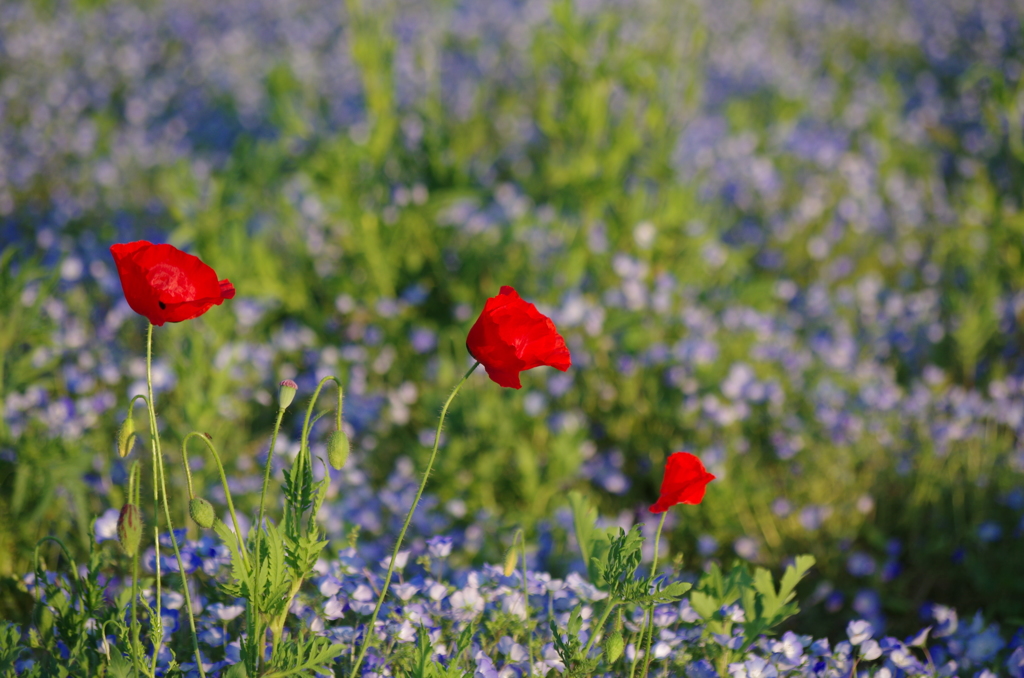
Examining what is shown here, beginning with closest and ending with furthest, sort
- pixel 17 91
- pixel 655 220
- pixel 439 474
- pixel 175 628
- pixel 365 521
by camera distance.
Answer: pixel 175 628
pixel 365 521
pixel 439 474
pixel 655 220
pixel 17 91

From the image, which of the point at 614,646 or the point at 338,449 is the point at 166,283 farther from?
the point at 614,646

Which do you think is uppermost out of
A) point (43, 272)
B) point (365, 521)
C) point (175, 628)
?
point (43, 272)

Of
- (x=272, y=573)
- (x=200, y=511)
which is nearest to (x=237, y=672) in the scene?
(x=272, y=573)

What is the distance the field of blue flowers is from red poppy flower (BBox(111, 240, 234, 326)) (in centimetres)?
26

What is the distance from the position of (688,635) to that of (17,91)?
5141mm

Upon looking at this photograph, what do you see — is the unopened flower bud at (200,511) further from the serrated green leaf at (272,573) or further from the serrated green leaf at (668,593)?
the serrated green leaf at (668,593)

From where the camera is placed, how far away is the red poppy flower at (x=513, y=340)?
3.90ft

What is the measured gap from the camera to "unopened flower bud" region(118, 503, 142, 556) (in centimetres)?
118

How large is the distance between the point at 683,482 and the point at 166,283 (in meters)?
0.83

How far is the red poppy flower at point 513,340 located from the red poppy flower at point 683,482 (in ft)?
0.83

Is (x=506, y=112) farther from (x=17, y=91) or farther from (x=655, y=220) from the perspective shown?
(x=17, y=91)

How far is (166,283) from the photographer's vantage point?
1148 millimetres

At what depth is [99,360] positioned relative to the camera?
2.73 m

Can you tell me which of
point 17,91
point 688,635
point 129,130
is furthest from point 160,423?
point 17,91
